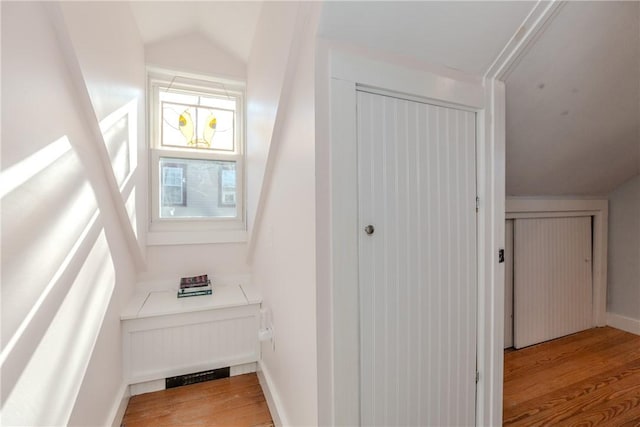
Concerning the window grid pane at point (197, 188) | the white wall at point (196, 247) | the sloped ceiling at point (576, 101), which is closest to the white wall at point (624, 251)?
the sloped ceiling at point (576, 101)

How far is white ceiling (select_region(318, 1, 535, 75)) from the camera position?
871 millimetres

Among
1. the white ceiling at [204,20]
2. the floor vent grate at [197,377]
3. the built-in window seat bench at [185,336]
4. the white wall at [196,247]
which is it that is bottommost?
the floor vent grate at [197,377]

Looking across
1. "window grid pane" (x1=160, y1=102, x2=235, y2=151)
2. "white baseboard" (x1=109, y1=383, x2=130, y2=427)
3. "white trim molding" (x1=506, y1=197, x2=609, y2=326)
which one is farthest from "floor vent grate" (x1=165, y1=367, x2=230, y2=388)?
"white trim molding" (x1=506, y1=197, x2=609, y2=326)

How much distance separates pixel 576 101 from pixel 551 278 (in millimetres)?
1515

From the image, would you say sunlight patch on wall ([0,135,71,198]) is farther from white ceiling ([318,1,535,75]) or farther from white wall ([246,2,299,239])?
white ceiling ([318,1,535,75])

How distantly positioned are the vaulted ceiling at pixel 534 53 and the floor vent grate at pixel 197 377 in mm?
2033

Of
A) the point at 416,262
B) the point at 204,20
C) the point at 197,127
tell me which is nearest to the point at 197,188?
the point at 197,127

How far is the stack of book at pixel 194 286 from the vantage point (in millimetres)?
1912

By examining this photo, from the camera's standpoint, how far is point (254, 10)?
1744mm

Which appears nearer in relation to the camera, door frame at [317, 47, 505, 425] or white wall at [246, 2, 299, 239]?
door frame at [317, 47, 505, 425]

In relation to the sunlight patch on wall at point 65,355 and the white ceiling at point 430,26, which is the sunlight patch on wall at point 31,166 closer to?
the sunlight patch on wall at point 65,355

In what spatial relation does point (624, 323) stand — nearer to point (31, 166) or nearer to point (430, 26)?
point (430, 26)

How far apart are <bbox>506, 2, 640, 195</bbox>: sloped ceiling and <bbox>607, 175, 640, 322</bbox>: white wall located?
42cm

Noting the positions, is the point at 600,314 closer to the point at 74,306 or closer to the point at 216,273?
the point at 216,273
